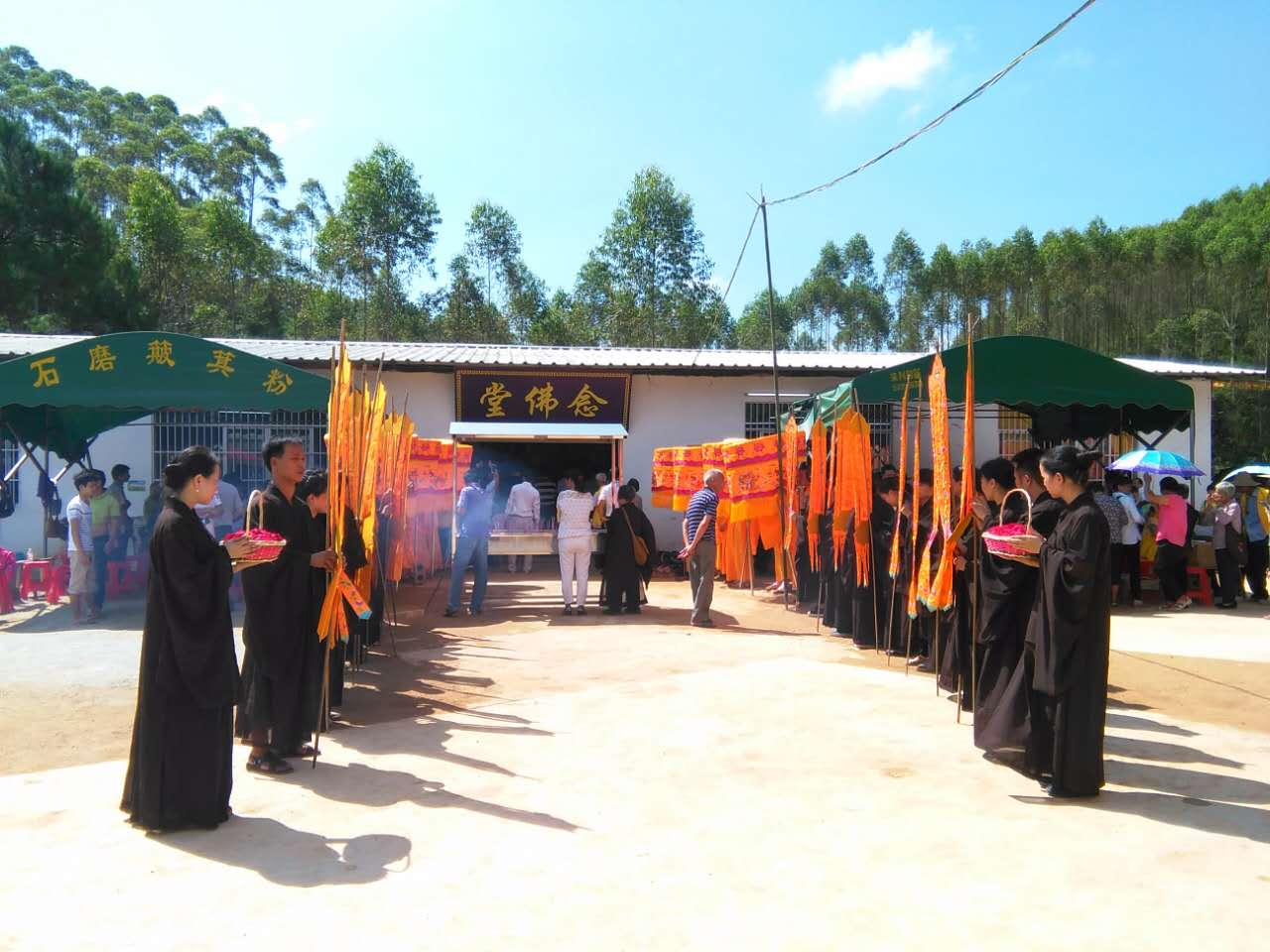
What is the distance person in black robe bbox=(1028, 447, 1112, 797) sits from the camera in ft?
13.8

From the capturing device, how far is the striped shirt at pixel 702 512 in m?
9.13

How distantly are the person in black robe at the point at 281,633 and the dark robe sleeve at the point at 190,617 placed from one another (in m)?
0.82

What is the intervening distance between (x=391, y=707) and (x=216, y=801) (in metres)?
2.23

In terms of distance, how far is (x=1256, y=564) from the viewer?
11562 millimetres

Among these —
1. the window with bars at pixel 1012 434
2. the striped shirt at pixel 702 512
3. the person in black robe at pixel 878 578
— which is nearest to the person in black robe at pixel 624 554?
the striped shirt at pixel 702 512

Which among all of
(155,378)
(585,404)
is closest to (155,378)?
(155,378)

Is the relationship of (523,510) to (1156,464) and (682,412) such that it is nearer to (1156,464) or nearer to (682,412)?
(682,412)

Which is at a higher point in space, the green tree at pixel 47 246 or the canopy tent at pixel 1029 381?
the green tree at pixel 47 246

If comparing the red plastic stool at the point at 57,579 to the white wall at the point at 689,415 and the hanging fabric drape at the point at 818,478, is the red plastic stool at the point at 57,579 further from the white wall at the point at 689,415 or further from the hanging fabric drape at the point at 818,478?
the hanging fabric drape at the point at 818,478

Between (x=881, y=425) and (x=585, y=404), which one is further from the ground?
(x=585, y=404)

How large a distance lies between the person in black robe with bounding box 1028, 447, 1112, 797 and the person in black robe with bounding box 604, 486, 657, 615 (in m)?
5.83

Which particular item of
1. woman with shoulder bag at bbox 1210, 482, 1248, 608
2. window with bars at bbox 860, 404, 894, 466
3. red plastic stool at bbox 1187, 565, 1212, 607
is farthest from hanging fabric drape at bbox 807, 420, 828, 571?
window with bars at bbox 860, 404, 894, 466

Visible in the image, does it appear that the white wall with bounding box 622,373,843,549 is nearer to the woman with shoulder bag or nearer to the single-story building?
the single-story building

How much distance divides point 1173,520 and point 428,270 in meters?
26.5
